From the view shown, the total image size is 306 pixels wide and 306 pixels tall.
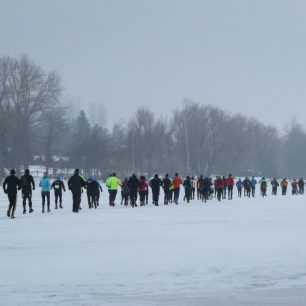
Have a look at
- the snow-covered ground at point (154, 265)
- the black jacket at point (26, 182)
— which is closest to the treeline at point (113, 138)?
the black jacket at point (26, 182)

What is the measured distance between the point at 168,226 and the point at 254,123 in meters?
A: 103

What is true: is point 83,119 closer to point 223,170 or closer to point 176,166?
point 223,170

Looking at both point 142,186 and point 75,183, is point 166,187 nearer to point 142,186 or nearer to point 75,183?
point 142,186

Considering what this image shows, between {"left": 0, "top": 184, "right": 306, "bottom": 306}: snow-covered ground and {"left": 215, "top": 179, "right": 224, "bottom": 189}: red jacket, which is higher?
{"left": 215, "top": 179, "right": 224, "bottom": 189}: red jacket

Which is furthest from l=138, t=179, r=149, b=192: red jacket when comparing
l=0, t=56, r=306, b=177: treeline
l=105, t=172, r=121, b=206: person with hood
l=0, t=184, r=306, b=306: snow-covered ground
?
l=0, t=56, r=306, b=177: treeline

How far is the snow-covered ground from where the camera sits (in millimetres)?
9133

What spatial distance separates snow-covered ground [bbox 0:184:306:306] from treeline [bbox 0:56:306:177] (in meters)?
57.4

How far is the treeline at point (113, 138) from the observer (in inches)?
3157

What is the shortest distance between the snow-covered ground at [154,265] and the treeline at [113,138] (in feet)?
188

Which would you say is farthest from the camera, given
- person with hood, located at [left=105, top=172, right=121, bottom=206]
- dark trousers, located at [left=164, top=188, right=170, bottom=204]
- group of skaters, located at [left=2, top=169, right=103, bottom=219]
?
dark trousers, located at [left=164, top=188, right=170, bottom=204]

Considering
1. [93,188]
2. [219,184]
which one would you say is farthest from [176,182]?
[93,188]

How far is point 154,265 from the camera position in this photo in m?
11.8

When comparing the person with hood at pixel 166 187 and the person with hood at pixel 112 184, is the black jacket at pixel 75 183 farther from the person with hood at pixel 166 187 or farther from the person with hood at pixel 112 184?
the person with hood at pixel 166 187

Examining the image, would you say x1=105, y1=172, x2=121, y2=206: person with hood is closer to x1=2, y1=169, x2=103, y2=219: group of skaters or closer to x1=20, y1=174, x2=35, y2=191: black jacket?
x1=2, y1=169, x2=103, y2=219: group of skaters
